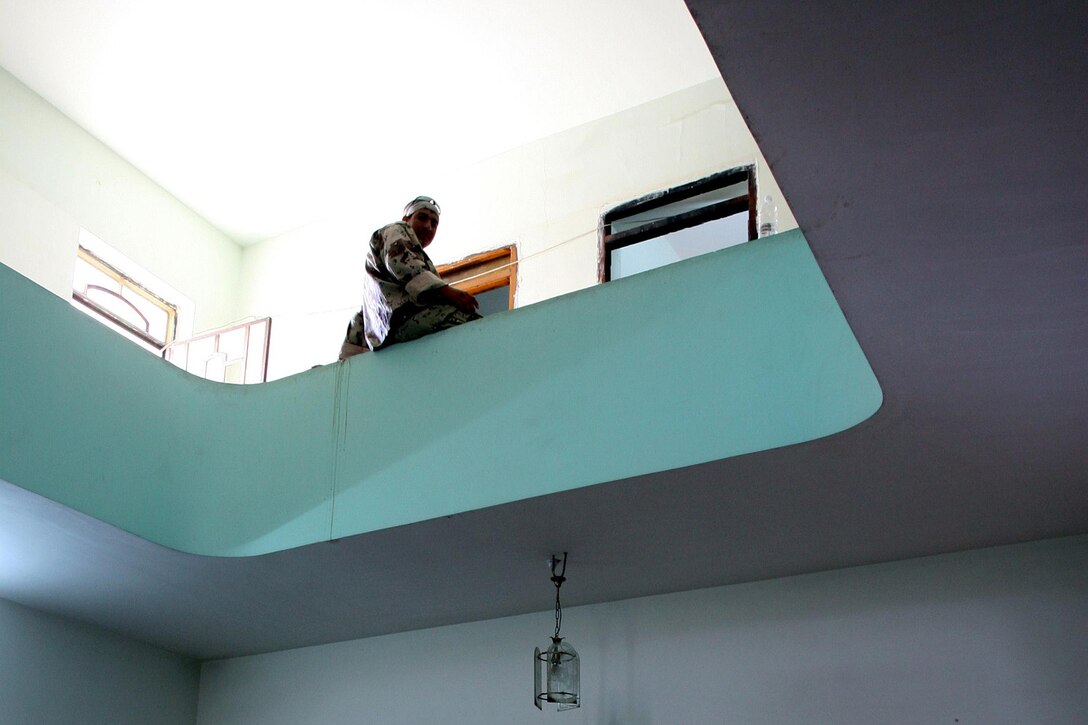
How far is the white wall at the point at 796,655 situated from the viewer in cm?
473

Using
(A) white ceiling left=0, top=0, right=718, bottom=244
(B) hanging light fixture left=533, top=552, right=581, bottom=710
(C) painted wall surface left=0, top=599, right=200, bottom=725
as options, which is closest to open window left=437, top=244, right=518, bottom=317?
(A) white ceiling left=0, top=0, right=718, bottom=244

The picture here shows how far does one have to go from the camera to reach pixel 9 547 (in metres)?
5.10

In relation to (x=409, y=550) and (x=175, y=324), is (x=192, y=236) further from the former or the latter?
(x=409, y=550)

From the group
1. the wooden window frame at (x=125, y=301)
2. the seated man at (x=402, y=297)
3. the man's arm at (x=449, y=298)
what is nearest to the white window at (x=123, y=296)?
the wooden window frame at (x=125, y=301)

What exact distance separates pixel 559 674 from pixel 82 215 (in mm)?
3733

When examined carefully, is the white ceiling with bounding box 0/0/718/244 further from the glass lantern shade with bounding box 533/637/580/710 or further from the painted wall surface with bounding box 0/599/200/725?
the glass lantern shade with bounding box 533/637/580/710

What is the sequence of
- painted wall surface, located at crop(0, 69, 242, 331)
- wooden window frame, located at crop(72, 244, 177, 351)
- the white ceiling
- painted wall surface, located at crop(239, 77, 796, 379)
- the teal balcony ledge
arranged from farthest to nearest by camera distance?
1. wooden window frame, located at crop(72, 244, 177, 351)
2. painted wall surface, located at crop(0, 69, 242, 331)
3. the white ceiling
4. painted wall surface, located at crop(239, 77, 796, 379)
5. the teal balcony ledge

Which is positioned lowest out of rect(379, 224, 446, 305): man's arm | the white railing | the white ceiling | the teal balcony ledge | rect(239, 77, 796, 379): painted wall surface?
the teal balcony ledge

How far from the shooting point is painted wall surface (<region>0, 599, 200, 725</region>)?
18.7 feet

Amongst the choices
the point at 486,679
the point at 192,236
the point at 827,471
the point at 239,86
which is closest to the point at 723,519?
the point at 827,471

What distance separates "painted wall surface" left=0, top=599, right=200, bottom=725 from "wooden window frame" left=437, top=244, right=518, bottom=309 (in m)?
2.39

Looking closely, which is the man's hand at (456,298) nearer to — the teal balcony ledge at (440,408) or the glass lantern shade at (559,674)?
the teal balcony ledge at (440,408)

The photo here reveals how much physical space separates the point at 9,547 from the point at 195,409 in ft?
2.91

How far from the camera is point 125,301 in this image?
23.5 ft
